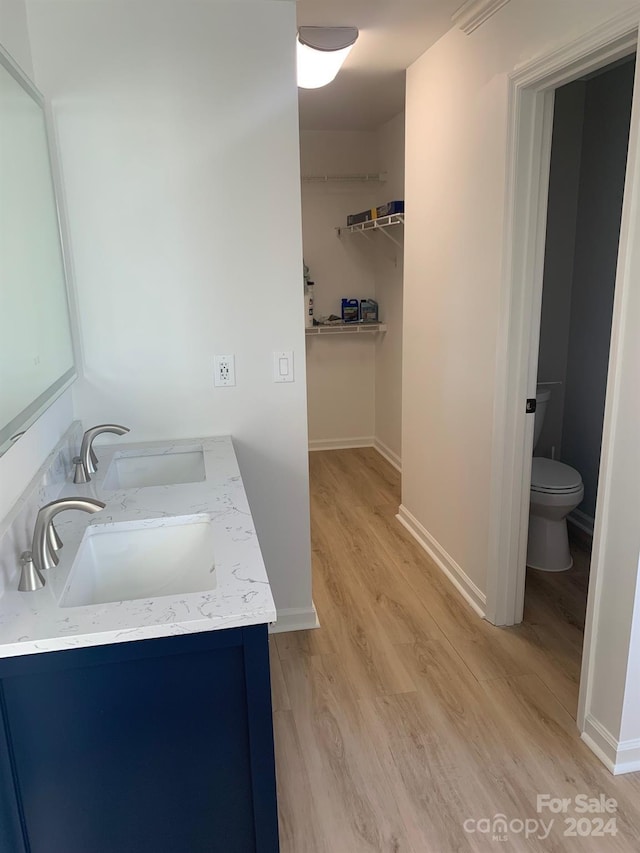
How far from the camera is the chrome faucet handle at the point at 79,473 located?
187 centimetres

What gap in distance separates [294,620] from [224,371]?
3.56 ft

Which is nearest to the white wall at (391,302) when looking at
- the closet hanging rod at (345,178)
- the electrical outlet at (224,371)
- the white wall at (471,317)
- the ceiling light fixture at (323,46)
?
the closet hanging rod at (345,178)

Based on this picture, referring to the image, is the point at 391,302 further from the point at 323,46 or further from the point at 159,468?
the point at 159,468

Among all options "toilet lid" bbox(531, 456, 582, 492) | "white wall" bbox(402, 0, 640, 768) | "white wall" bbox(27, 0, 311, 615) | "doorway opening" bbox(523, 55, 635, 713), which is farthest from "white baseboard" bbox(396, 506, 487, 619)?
"white wall" bbox(27, 0, 311, 615)

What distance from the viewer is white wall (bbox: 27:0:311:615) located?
1.99 metres

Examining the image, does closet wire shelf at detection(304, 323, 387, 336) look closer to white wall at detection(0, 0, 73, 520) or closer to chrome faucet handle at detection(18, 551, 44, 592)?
white wall at detection(0, 0, 73, 520)

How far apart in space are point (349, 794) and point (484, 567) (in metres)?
1.13

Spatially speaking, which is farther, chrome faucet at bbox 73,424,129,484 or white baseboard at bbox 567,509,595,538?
white baseboard at bbox 567,509,595,538

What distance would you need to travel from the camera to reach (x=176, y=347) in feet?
7.30

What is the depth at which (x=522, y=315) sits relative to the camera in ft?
7.44

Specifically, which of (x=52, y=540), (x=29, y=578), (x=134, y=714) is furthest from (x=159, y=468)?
(x=134, y=714)

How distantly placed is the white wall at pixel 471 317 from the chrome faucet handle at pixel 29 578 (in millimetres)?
1484

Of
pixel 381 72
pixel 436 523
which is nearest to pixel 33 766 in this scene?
pixel 436 523

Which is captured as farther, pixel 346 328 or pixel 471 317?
pixel 346 328
